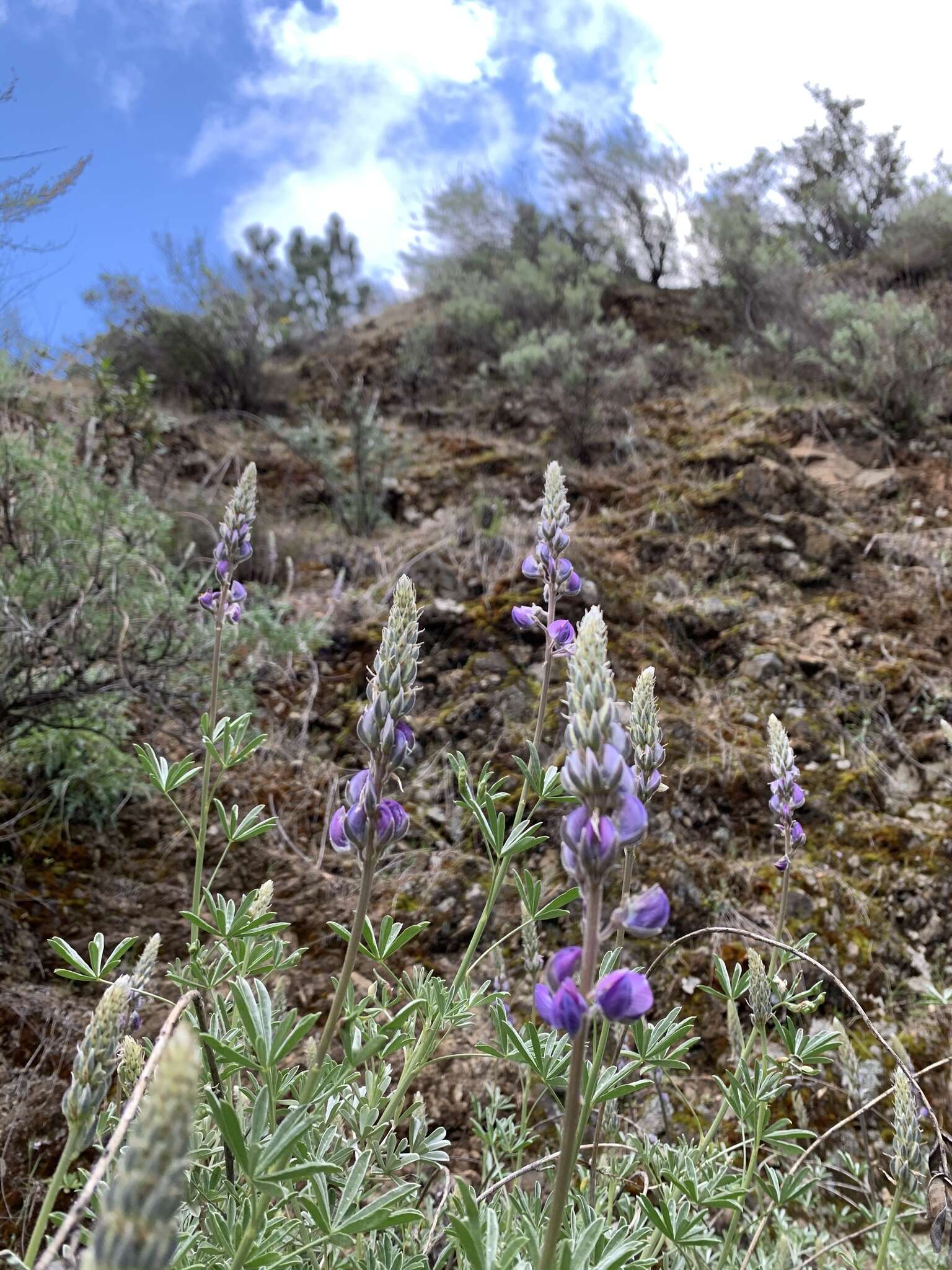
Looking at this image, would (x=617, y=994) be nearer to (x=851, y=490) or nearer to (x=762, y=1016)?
(x=762, y=1016)

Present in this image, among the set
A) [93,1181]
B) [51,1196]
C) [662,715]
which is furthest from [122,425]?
[93,1181]

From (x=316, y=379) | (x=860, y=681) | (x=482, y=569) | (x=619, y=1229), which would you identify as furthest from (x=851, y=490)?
(x=316, y=379)

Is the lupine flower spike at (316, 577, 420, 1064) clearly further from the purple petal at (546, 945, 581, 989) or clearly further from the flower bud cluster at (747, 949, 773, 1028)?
the flower bud cluster at (747, 949, 773, 1028)

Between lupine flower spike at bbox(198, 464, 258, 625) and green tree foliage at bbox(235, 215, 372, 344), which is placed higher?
green tree foliage at bbox(235, 215, 372, 344)

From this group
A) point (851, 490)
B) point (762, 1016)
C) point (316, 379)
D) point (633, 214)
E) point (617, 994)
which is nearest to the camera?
point (617, 994)

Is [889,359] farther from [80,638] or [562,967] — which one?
[562,967]

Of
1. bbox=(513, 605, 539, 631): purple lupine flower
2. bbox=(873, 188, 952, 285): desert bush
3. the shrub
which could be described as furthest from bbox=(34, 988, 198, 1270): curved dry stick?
bbox=(873, 188, 952, 285): desert bush
